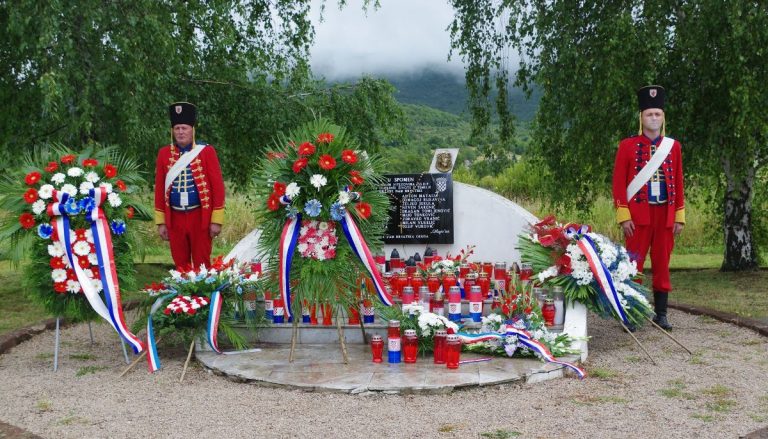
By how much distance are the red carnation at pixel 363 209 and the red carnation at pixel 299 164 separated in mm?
465

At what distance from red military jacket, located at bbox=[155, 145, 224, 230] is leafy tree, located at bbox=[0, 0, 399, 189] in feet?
3.85

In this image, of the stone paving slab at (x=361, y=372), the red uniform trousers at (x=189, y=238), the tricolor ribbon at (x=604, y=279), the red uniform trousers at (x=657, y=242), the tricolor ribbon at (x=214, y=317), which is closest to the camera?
the stone paving slab at (x=361, y=372)

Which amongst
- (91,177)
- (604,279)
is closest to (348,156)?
(91,177)

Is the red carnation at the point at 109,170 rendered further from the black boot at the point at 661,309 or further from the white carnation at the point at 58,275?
the black boot at the point at 661,309

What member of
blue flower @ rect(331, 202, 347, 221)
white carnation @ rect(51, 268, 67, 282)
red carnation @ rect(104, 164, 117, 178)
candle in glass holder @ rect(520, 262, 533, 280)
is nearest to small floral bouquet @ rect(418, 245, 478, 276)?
candle in glass holder @ rect(520, 262, 533, 280)

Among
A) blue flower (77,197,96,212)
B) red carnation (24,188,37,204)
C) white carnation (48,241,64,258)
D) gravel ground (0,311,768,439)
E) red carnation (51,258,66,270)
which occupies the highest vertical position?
red carnation (24,188,37,204)

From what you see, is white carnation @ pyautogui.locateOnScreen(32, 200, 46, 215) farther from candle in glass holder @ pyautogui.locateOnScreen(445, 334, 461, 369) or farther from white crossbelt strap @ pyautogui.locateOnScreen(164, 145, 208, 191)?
candle in glass holder @ pyautogui.locateOnScreen(445, 334, 461, 369)

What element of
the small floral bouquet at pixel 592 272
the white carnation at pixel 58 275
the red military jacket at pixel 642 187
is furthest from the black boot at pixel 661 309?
the white carnation at pixel 58 275

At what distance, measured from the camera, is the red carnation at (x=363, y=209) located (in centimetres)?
575

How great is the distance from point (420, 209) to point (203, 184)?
2786 mm

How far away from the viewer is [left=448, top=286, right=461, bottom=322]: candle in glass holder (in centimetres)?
626

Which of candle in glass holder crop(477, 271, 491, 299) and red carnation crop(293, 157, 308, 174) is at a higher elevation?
red carnation crop(293, 157, 308, 174)

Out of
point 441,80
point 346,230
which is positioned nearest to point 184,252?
point 346,230

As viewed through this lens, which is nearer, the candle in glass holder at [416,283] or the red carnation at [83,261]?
the red carnation at [83,261]
